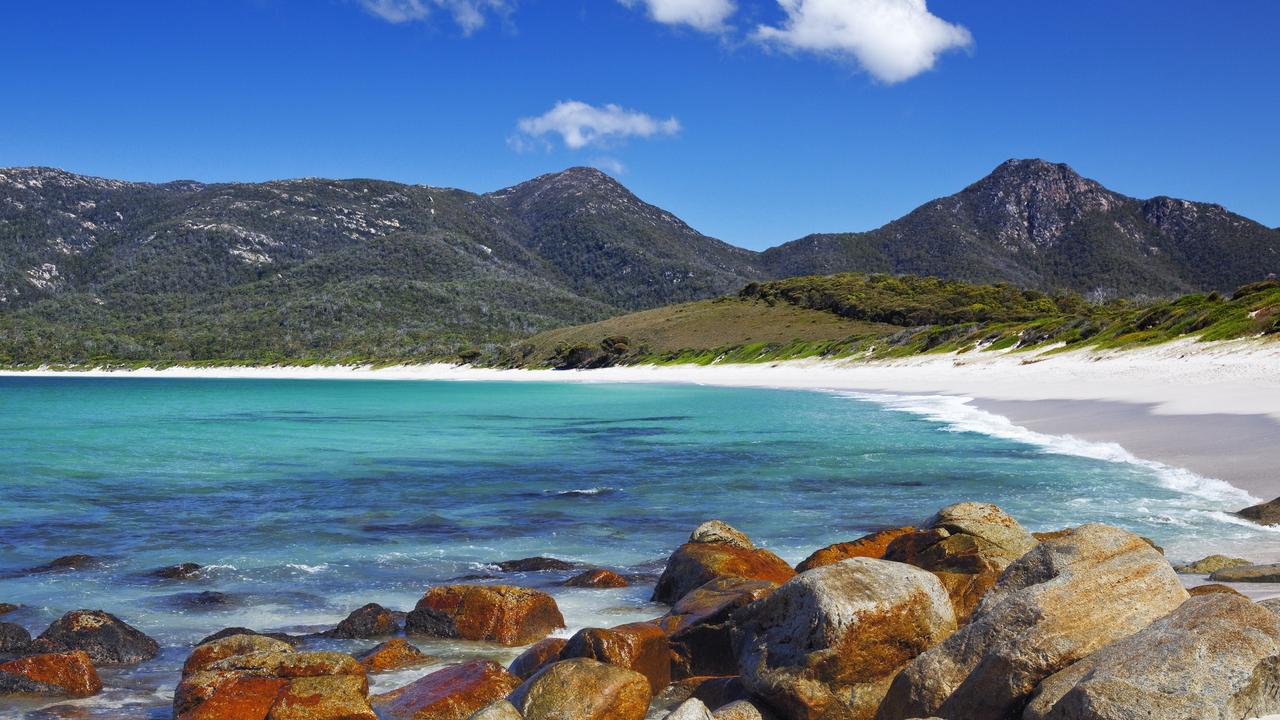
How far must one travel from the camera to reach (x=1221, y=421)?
2417cm

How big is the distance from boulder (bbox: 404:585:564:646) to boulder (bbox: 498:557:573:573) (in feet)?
9.03

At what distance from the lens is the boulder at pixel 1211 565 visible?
9961mm

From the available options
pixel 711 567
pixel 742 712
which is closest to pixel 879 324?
pixel 711 567

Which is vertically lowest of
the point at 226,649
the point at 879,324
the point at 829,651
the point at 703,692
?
the point at 703,692

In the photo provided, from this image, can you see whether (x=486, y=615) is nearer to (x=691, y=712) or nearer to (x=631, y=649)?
(x=631, y=649)

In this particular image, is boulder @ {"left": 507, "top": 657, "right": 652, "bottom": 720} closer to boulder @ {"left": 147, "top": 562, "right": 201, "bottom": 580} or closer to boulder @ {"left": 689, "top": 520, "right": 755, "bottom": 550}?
boulder @ {"left": 689, "top": 520, "right": 755, "bottom": 550}

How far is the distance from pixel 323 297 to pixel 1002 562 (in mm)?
184567

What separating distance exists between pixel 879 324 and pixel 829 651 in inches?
4566

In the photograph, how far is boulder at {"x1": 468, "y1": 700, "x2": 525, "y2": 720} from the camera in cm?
586

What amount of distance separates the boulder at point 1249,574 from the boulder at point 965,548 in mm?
1912

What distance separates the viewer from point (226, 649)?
777cm

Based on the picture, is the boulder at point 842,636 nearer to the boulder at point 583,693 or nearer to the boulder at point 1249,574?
the boulder at point 583,693

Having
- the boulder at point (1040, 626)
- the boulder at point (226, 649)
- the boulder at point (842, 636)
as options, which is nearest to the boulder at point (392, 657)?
the boulder at point (226, 649)

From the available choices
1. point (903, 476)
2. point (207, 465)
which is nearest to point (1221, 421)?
point (903, 476)
